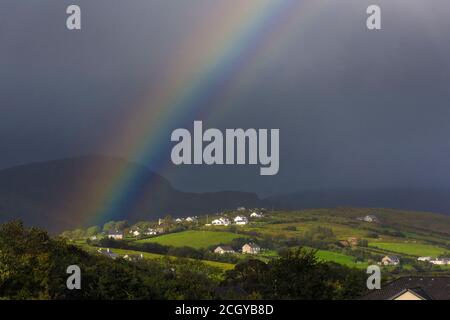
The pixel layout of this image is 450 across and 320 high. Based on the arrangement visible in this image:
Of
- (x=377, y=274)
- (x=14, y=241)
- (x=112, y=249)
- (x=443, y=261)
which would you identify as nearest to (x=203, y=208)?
(x=112, y=249)

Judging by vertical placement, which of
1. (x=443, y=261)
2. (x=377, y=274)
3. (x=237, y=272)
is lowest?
(x=443, y=261)

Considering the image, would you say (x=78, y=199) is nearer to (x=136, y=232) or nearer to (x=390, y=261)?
(x=136, y=232)

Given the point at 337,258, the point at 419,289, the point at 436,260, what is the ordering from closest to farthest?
the point at 419,289 < the point at 337,258 < the point at 436,260

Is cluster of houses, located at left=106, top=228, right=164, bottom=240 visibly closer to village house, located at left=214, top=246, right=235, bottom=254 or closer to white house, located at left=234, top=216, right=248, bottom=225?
village house, located at left=214, top=246, right=235, bottom=254

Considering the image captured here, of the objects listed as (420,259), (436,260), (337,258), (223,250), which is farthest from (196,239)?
(436,260)
